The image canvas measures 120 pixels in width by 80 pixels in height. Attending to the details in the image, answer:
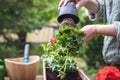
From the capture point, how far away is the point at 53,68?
97 cm

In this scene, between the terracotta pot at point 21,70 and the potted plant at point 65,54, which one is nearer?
the potted plant at point 65,54

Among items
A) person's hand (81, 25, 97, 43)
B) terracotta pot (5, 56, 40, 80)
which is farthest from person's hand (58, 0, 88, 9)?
terracotta pot (5, 56, 40, 80)

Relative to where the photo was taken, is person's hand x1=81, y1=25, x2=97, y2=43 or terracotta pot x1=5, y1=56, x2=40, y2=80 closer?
person's hand x1=81, y1=25, x2=97, y2=43

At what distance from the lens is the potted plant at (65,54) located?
936 millimetres

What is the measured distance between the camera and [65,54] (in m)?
0.96

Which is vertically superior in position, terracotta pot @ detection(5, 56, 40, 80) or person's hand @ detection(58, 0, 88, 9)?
person's hand @ detection(58, 0, 88, 9)

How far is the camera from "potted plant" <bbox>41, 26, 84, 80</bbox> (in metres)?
0.94

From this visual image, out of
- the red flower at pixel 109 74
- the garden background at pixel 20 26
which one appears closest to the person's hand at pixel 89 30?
the red flower at pixel 109 74

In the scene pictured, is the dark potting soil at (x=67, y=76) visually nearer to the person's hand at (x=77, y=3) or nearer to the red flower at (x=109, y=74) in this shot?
the red flower at (x=109, y=74)

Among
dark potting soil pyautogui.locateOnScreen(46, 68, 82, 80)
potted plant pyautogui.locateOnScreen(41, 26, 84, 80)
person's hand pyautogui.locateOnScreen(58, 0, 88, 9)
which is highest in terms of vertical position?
person's hand pyautogui.locateOnScreen(58, 0, 88, 9)

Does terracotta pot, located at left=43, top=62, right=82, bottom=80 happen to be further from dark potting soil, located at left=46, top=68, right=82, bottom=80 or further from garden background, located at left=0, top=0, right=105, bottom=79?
garden background, located at left=0, top=0, right=105, bottom=79

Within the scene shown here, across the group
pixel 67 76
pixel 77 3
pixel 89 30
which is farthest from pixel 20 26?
pixel 67 76

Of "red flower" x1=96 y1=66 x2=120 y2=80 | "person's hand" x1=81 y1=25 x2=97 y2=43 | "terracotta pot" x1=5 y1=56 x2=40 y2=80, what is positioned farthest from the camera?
"terracotta pot" x1=5 y1=56 x2=40 y2=80

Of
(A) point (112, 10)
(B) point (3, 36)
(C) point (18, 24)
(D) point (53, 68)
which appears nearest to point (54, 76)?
(D) point (53, 68)
